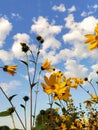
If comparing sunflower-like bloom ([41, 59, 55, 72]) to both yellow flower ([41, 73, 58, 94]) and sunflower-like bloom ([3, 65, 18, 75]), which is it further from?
yellow flower ([41, 73, 58, 94])

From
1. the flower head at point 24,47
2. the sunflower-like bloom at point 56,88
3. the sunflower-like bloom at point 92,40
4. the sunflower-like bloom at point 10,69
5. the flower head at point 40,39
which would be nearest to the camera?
the sunflower-like bloom at point 92,40

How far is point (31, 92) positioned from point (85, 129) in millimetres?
4882

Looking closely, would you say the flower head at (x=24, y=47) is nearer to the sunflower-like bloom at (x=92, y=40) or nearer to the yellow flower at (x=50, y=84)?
the yellow flower at (x=50, y=84)

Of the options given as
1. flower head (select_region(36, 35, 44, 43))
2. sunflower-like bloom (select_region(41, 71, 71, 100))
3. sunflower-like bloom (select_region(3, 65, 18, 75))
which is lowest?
sunflower-like bloom (select_region(41, 71, 71, 100))

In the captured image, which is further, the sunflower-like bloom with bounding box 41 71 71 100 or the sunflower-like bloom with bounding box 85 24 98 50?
the sunflower-like bloom with bounding box 41 71 71 100

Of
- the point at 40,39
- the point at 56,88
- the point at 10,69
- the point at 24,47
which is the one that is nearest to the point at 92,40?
the point at 56,88

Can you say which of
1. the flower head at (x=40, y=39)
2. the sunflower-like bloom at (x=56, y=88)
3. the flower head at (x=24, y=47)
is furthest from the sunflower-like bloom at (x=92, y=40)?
the flower head at (x=40, y=39)

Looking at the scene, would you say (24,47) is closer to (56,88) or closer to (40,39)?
(40,39)

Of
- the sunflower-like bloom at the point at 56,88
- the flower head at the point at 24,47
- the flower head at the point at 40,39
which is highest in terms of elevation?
the flower head at the point at 40,39

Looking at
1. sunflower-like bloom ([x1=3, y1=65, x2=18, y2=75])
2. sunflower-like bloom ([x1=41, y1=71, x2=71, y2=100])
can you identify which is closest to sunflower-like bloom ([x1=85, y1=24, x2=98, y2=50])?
sunflower-like bloom ([x1=41, y1=71, x2=71, y2=100])

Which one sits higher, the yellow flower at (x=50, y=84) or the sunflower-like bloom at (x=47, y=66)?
the sunflower-like bloom at (x=47, y=66)

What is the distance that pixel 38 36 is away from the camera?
15.4 feet

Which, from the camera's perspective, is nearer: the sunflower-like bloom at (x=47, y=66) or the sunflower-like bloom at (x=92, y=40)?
the sunflower-like bloom at (x=92, y=40)

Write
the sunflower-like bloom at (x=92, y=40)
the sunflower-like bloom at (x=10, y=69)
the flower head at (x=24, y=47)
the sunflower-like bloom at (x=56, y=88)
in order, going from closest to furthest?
the sunflower-like bloom at (x=92, y=40)
the sunflower-like bloom at (x=56, y=88)
the sunflower-like bloom at (x=10, y=69)
the flower head at (x=24, y=47)
